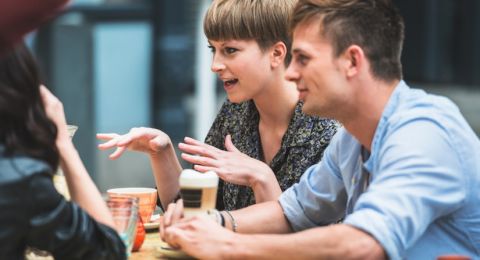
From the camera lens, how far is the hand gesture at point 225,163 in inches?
124

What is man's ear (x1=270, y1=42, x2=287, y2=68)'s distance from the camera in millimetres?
3662

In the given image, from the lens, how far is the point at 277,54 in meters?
3.68

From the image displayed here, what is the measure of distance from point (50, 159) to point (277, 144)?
4.82 feet

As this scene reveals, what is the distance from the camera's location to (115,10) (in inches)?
356

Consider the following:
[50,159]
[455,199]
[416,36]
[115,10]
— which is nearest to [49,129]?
[50,159]

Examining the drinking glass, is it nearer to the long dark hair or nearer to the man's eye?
the long dark hair

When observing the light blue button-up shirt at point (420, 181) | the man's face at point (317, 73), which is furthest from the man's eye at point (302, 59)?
the light blue button-up shirt at point (420, 181)

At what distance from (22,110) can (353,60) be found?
3.01 ft

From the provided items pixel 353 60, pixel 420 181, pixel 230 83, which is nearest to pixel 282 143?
pixel 230 83

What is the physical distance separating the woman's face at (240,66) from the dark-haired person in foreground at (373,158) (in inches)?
25.5

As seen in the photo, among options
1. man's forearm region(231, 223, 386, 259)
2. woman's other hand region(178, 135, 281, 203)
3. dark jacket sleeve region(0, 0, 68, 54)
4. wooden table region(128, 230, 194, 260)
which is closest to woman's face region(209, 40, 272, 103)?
woman's other hand region(178, 135, 281, 203)

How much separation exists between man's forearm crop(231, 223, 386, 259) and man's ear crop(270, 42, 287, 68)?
124 cm

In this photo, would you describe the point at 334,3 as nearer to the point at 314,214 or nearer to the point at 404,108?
the point at 404,108

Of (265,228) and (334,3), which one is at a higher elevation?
(334,3)
